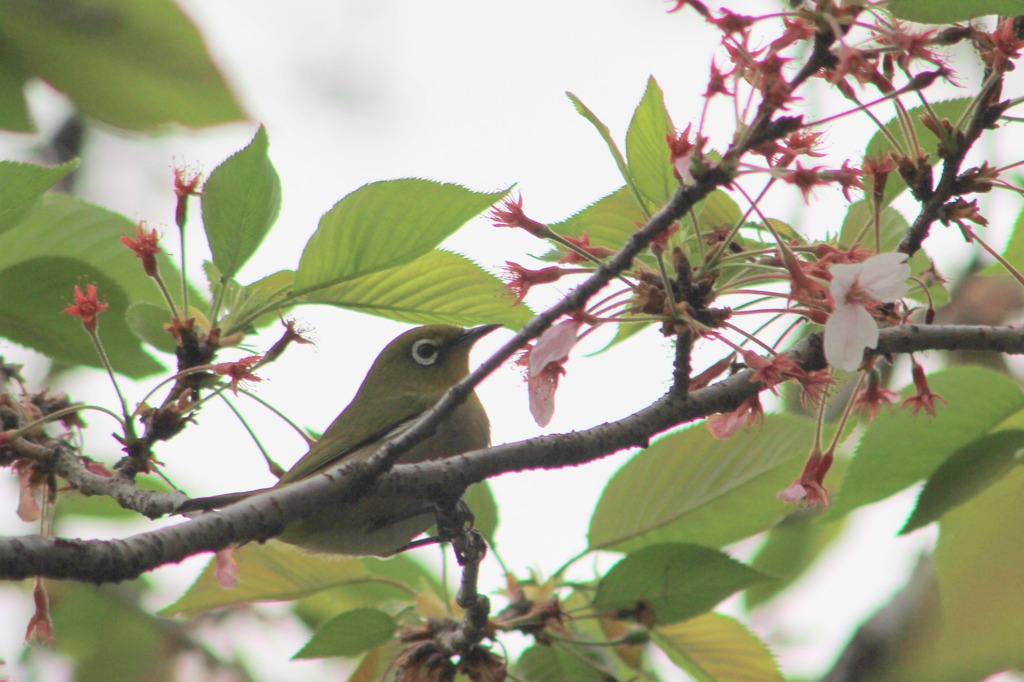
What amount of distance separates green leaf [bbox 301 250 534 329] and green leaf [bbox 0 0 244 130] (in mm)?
797

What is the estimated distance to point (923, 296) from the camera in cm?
385

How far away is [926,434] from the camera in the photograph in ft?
11.9

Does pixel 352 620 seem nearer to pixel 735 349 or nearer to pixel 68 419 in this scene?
pixel 68 419

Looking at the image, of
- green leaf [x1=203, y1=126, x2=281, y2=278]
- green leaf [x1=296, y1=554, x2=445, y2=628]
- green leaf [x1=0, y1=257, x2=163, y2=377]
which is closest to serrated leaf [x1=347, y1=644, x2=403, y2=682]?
green leaf [x1=296, y1=554, x2=445, y2=628]

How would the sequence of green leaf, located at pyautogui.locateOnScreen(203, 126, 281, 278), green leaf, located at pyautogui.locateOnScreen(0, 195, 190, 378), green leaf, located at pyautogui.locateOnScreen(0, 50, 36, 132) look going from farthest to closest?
green leaf, located at pyautogui.locateOnScreen(0, 195, 190, 378)
green leaf, located at pyautogui.locateOnScreen(0, 50, 36, 132)
green leaf, located at pyautogui.locateOnScreen(203, 126, 281, 278)

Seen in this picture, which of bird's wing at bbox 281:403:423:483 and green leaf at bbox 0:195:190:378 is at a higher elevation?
green leaf at bbox 0:195:190:378

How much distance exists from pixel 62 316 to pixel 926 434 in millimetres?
3381

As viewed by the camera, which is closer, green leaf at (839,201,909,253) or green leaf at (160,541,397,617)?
green leaf at (839,201,909,253)

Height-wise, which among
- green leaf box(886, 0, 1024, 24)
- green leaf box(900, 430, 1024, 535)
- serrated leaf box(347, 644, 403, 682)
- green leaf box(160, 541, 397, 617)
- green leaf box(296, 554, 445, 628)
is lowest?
serrated leaf box(347, 644, 403, 682)

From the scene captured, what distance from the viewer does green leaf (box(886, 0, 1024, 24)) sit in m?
2.56

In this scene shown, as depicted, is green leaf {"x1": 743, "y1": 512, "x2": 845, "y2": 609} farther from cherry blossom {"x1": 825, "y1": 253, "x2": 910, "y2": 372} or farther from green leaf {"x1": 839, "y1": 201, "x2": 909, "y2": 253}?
cherry blossom {"x1": 825, "y1": 253, "x2": 910, "y2": 372}

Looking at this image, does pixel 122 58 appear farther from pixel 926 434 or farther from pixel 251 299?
pixel 926 434

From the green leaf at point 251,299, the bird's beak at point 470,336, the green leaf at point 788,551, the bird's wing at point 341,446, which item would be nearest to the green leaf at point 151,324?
the green leaf at point 251,299

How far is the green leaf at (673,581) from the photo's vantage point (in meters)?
3.69
